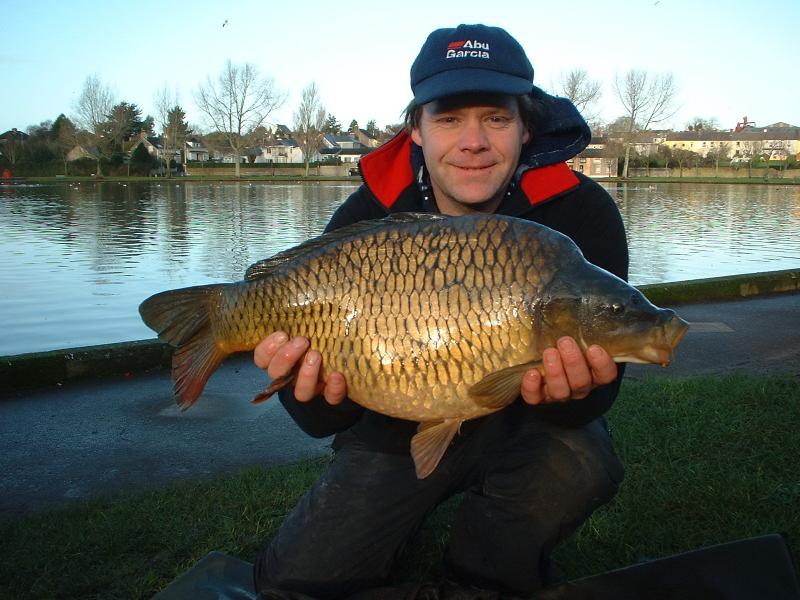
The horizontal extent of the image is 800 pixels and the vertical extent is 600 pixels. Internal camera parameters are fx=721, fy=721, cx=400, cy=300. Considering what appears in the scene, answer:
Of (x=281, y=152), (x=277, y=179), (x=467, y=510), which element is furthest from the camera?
(x=281, y=152)

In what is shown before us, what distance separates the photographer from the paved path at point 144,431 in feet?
9.30

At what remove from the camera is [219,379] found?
421 centimetres

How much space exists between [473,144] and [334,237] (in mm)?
545

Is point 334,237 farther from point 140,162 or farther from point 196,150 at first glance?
point 196,150

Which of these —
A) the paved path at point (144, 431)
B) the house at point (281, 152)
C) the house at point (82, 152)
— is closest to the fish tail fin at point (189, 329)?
the paved path at point (144, 431)

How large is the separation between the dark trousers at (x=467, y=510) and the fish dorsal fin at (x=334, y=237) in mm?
664

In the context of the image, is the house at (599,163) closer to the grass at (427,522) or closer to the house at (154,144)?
the house at (154,144)

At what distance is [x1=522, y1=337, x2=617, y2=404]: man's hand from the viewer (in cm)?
157

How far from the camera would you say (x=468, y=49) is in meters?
2.02

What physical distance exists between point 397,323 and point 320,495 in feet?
2.35

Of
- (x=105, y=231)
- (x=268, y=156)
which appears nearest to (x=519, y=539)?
(x=105, y=231)

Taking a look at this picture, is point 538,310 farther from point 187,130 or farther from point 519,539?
point 187,130

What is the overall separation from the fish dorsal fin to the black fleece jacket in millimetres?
410

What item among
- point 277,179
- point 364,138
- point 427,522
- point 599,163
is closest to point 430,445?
point 427,522
